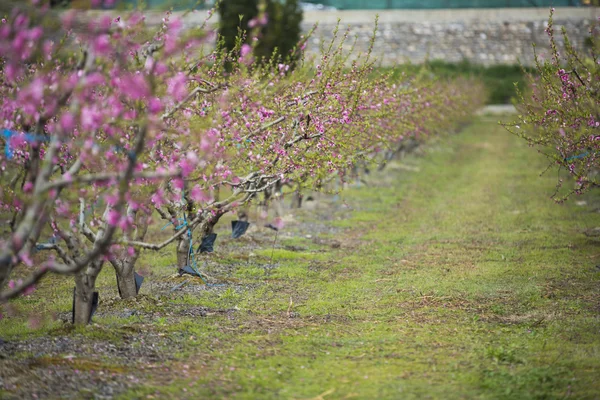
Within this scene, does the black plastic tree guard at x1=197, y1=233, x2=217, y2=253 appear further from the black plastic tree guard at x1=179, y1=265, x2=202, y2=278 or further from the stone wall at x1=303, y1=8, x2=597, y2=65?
the stone wall at x1=303, y1=8, x2=597, y2=65

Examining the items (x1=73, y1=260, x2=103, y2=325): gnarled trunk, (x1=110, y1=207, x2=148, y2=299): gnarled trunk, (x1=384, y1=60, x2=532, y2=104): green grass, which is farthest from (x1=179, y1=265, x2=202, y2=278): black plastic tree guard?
(x1=384, y1=60, x2=532, y2=104): green grass

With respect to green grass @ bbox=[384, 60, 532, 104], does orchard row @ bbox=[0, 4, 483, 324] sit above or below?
above

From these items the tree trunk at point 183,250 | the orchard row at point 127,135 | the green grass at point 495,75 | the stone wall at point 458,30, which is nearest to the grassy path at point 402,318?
the tree trunk at point 183,250

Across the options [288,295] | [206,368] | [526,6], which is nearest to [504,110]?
[526,6]

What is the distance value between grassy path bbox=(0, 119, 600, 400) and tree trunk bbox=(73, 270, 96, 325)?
1.16ft

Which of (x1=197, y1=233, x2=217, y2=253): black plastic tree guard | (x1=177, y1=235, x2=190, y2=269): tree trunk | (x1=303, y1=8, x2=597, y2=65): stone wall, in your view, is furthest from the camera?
(x1=303, y1=8, x2=597, y2=65): stone wall

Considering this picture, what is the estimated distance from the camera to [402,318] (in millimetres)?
12109

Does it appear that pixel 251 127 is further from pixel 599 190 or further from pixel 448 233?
pixel 599 190

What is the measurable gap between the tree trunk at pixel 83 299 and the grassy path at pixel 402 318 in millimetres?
352

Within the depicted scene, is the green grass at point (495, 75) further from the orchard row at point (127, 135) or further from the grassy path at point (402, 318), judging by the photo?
the orchard row at point (127, 135)

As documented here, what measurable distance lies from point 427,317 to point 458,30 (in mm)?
69329

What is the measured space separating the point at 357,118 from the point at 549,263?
5108 mm

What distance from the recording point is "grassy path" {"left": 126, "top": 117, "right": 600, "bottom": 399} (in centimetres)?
909

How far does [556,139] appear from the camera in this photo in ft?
53.3
